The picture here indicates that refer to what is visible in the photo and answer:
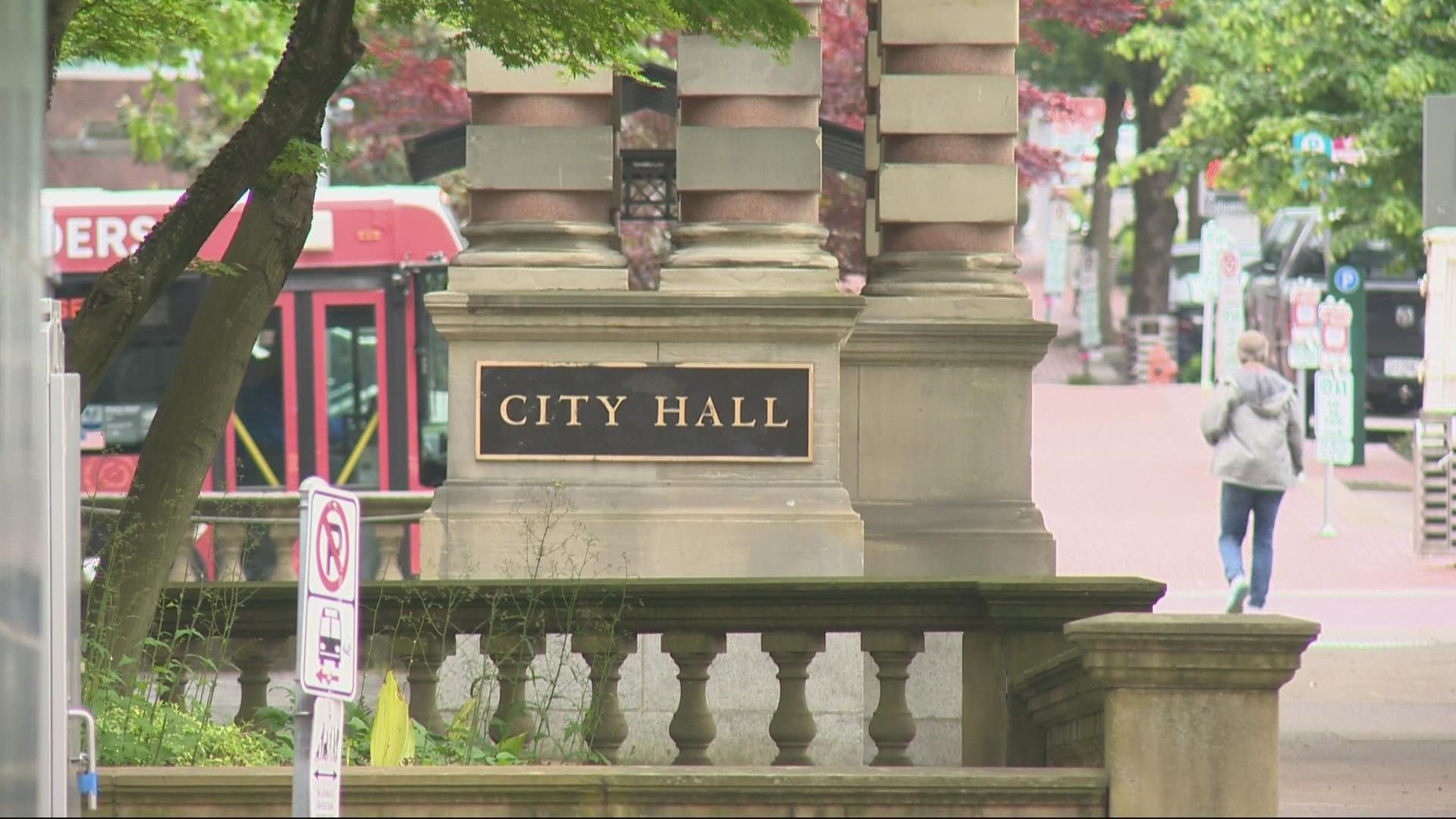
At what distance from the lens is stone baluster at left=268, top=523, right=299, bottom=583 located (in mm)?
14078

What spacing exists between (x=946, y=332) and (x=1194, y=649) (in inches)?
191

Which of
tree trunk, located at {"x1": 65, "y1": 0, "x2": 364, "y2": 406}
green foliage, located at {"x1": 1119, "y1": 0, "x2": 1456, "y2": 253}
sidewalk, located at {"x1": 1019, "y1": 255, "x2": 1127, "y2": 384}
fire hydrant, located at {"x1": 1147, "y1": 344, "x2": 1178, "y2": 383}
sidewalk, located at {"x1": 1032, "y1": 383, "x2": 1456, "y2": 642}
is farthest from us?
sidewalk, located at {"x1": 1019, "y1": 255, "x2": 1127, "y2": 384}

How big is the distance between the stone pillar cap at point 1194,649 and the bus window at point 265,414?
13.7 meters

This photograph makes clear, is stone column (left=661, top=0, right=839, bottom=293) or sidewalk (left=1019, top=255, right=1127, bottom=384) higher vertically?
stone column (left=661, top=0, right=839, bottom=293)

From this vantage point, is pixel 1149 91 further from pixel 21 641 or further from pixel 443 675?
pixel 21 641

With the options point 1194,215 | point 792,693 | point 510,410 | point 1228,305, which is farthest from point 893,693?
point 1194,215

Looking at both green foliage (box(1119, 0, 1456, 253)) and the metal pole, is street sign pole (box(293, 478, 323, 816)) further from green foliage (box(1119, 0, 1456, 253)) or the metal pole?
green foliage (box(1119, 0, 1456, 253))

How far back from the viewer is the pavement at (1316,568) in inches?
374

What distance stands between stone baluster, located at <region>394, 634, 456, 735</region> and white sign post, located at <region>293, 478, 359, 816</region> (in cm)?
310

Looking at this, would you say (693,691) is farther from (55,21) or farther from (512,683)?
(55,21)

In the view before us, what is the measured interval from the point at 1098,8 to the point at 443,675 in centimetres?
2003

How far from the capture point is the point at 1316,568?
61.9 ft

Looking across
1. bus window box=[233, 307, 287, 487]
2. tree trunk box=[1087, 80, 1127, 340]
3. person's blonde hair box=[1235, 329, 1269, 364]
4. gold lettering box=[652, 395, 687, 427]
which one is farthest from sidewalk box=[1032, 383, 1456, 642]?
tree trunk box=[1087, 80, 1127, 340]

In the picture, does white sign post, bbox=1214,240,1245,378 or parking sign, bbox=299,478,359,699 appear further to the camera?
white sign post, bbox=1214,240,1245,378
